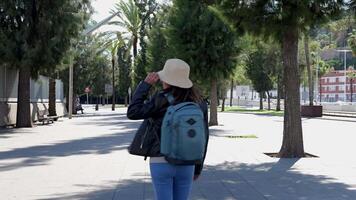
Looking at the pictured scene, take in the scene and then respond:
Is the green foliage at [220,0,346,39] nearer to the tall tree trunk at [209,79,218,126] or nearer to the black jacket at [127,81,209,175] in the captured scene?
the black jacket at [127,81,209,175]

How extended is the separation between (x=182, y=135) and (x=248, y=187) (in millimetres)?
5370

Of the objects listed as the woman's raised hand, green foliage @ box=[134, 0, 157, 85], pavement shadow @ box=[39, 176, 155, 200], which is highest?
green foliage @ box=[134, 0, 157, 85]

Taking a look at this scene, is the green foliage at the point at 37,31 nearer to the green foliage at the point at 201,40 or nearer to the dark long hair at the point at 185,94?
the green foliage at the point at 201,40

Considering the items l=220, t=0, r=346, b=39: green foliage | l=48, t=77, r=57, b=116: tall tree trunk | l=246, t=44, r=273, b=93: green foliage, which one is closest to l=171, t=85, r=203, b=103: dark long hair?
l=220, t=0, r=346, b=39: green foliage

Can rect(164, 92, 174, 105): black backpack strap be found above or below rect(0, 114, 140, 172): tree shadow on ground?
above

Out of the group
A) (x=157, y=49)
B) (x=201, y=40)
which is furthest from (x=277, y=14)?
(x=157, y=49)

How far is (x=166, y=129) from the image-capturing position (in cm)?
460

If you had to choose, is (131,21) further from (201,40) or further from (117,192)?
(117,192)

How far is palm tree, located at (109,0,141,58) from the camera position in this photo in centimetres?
6244

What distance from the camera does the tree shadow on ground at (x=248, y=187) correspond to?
8.73m

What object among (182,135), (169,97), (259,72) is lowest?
(182,135)

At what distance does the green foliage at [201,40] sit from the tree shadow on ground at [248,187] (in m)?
17.4

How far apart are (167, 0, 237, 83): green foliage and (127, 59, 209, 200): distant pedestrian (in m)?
23.9

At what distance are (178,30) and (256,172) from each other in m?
18.0
